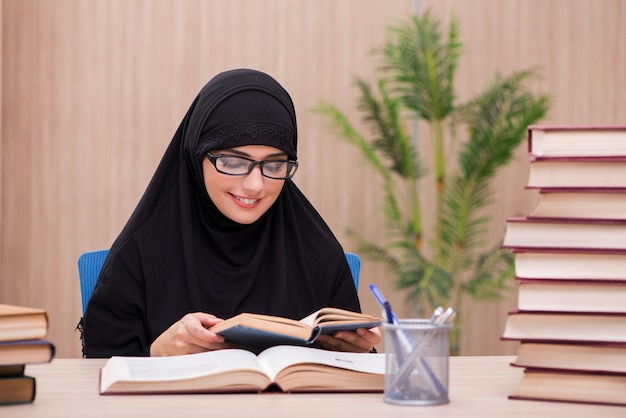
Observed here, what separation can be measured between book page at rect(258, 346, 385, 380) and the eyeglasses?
0.60 meters

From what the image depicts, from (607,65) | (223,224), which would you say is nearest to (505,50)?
(607,65)

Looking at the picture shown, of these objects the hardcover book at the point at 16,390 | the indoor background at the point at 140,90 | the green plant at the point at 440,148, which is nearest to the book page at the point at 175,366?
the hardcover book at the point at 16,390

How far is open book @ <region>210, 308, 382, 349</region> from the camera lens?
1457 mm

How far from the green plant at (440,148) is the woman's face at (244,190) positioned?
2.29 m

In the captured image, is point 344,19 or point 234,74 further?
point 344,19

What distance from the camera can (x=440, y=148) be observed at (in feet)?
15.2

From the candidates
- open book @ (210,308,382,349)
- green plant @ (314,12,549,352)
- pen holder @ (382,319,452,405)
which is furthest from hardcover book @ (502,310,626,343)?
green plant @ (314,12,549,352)

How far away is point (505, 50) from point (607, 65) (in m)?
0.63

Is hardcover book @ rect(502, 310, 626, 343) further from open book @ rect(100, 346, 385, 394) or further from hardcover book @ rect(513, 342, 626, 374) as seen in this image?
open book @ rect(100, 346, 385, 394)

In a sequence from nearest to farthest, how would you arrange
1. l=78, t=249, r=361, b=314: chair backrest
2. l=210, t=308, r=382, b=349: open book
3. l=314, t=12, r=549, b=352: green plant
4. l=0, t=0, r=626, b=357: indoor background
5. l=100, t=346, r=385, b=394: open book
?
l=100, t=346, r=385, b=394: open book < l=210, t=308, r=382, b=349: open book < l=78, t=249, r=361, b=314: chair backrest < l=314, t=12, r=549, b=352: green plant < l=0, t=0, r=626, b=357: indoor background

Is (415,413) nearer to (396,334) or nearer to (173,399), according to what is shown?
(396,334)

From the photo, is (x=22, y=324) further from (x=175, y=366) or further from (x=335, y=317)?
(x=335, y=317)

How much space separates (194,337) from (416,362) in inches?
20.2

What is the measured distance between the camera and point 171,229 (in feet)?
7.20
